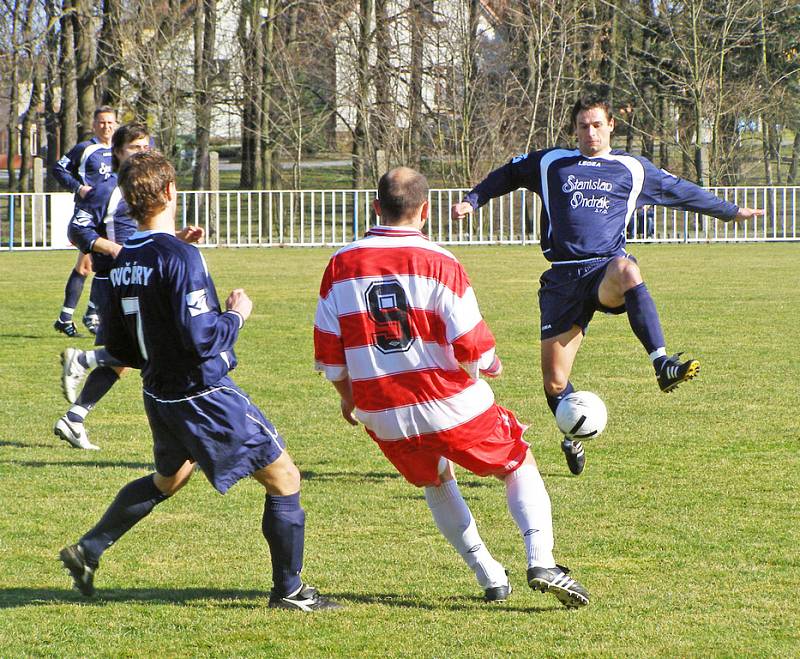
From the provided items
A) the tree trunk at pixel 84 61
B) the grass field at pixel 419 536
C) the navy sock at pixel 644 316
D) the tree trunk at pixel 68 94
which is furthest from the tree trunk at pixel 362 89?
the navy sock at pixel 644 316

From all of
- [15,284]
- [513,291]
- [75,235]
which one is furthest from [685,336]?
[15,284]

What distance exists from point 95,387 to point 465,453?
136 inches

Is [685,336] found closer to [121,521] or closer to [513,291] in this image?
[513,291]

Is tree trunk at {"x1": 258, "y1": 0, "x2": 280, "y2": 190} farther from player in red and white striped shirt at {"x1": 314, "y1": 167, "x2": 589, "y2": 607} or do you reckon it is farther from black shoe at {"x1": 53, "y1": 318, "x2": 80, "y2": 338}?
player in red and white striped shirt at {"x1": 314, "y1": 167, "x2": 589, "y2": 607}

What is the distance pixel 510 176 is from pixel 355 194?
19.5m

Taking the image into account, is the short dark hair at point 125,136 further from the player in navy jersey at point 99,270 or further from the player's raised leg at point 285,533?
the player's raised leg at point 285,533

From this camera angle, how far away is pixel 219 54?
1350 inches

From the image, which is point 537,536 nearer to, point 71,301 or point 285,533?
point 285,533

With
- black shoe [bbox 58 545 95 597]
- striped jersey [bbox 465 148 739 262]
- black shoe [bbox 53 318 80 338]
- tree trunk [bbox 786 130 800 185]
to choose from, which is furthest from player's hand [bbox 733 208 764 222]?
tree trunk [bbox 786 130 800 185]

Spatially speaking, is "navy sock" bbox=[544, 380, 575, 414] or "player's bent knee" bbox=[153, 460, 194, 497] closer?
"player's bent knee" bbox=[153, 460, 194, 497]

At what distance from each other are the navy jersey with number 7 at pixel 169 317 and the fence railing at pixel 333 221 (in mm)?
21600

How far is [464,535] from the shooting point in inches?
175

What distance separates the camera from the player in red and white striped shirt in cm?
414

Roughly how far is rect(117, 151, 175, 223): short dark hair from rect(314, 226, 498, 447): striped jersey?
0.63m
